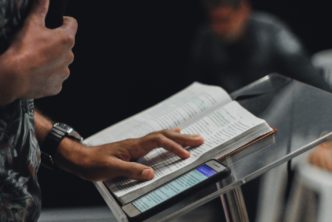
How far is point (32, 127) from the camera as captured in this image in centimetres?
91

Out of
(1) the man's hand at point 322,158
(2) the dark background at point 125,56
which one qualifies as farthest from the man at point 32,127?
(2) the dark background at point 125,56

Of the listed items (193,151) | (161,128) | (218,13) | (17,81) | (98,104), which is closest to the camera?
(17,81)

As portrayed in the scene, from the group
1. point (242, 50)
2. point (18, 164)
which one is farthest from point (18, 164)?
point (242, 50)

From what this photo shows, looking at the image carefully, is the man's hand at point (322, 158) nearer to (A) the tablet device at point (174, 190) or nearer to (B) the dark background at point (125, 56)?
(B) the dark background at point (125, 56)

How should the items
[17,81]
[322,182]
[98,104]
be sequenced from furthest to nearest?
Answer: 1. [98,104]
2. [322,182]
3. [17,81]

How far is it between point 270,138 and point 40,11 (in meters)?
0.39

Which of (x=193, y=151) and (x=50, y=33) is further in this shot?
(x=193, y=151)

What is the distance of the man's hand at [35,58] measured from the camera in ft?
2.54

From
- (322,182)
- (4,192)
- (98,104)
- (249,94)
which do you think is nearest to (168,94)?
(98,104)

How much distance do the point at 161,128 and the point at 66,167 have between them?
17 cm

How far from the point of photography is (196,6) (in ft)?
10.3

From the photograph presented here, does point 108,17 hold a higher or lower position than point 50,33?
lower

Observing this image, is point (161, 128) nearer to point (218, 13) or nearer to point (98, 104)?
point (218, 13)

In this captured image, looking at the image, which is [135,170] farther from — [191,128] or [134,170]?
[191,128]
